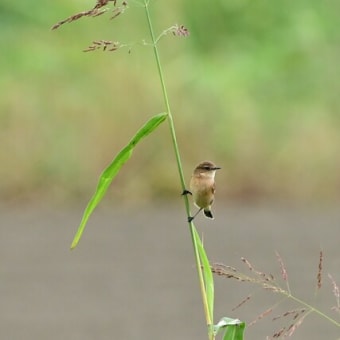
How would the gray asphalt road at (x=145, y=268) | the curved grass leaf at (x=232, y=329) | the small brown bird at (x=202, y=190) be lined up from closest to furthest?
the curved grass leaf at (x=232, y=329) < the small brown bird at (x=202, y=190) < the gray asphalt road at (x=145, y=268)

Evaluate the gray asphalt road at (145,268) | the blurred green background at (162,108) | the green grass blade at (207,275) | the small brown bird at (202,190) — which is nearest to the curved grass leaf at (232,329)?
the green grass blade at (207,275)

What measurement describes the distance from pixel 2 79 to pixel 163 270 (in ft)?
11.4

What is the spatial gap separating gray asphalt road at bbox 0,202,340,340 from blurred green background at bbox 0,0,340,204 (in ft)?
0.88

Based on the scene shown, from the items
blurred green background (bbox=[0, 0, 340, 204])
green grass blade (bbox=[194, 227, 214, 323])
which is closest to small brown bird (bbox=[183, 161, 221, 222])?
green grass blade (bbox=[194, 227, 214, 323])

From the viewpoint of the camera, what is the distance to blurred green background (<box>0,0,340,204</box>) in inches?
441

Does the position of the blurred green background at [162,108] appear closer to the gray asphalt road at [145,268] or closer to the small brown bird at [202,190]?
the gray asphalt road at [145,268]

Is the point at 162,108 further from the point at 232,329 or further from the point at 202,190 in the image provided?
the point at 232,329

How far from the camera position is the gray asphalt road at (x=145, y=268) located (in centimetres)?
831

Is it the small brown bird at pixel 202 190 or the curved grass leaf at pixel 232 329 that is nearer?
the curved grass leaf at pixel 232 329

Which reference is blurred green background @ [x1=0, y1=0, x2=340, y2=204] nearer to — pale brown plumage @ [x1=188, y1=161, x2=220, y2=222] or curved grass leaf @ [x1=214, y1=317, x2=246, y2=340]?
pale brown plumage @ [x1=188, y1=161, x2=220, y2=222]

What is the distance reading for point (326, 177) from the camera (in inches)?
442

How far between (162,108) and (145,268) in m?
1.78

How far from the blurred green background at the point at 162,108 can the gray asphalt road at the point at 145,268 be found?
27cm

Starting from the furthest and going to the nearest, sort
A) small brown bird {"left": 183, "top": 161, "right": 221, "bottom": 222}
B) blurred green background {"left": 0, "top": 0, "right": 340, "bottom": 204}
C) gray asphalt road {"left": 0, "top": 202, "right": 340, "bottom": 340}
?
blurred green background {"left": 0, "top": 0, "right": 340, "bottom": 204}, gray asphalt road {"left": 0, "top": 202, "right": 340, "bottom": 340}, small brown bird {"left": 183, "top": 161, "right": 221, "bottom": 222}
